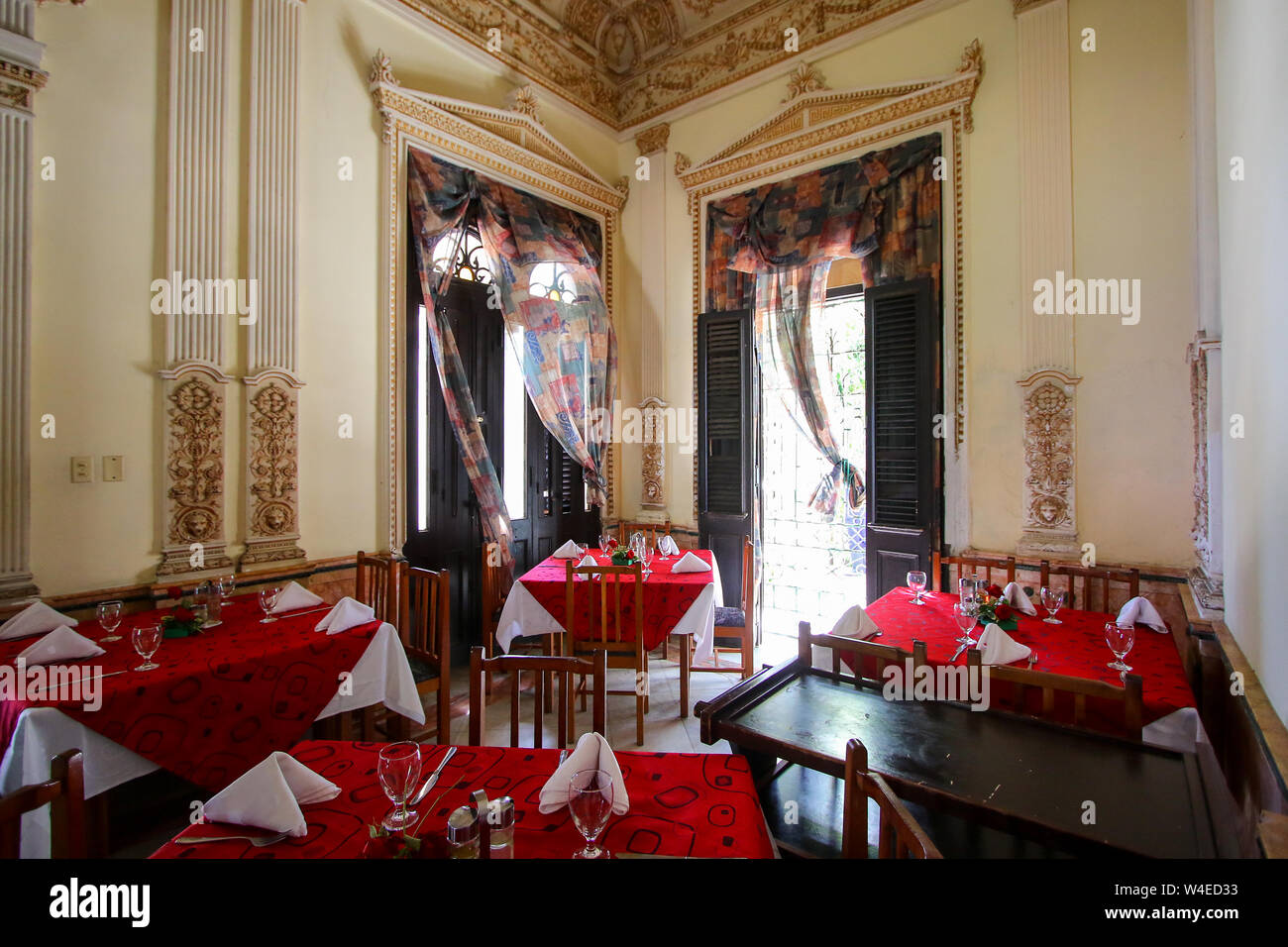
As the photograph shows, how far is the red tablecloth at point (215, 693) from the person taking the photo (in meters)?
1.85

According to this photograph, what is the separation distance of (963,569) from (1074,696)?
2168mm

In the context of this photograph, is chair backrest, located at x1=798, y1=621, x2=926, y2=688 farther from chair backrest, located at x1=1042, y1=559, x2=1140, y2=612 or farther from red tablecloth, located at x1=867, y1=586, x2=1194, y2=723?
chair backrest, located at x1=1042, y1=559, x2=1140, y2=612

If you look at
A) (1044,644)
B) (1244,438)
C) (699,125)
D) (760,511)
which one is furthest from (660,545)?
(699,125)

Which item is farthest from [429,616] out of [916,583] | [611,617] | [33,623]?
[916,583]

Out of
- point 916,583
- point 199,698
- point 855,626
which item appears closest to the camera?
point 199,698

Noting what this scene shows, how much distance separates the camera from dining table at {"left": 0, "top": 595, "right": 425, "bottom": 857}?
5.78ft

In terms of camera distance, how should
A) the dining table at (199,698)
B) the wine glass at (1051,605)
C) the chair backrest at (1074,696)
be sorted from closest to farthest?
1. the chair backrest at (1074,696)
2. the dining table at (199,698)
3. the wine glass at (1051,605)

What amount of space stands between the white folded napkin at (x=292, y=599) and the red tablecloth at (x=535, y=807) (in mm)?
1415

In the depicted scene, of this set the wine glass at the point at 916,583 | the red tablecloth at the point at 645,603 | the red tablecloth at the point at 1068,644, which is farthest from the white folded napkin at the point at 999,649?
the red tablecloth at the point at 645,603

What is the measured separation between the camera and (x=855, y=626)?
7.64 feet

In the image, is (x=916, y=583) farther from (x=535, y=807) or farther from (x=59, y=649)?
(x=59, y=649)

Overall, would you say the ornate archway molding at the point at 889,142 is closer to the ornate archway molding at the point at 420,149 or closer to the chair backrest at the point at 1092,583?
the chair backrest at the point at 1092,583

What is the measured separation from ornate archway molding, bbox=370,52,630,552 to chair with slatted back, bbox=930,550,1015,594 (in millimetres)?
3315

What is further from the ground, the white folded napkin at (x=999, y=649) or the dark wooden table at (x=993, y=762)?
the white folded napkin at (x=999, y=649)
